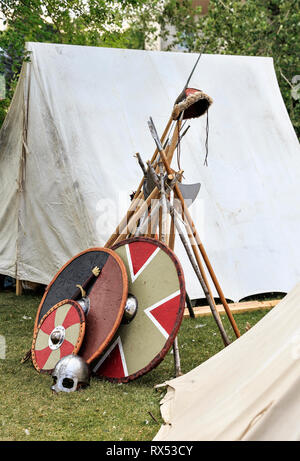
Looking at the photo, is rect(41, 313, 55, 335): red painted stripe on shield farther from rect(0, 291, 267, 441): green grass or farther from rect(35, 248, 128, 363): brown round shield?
rect(0, 291, 267, 441): green grass

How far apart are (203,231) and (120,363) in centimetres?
228

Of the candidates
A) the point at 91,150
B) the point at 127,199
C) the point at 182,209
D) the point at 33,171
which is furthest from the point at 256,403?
the point at 33,171

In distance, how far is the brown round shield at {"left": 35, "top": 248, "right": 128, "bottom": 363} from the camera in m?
3.23

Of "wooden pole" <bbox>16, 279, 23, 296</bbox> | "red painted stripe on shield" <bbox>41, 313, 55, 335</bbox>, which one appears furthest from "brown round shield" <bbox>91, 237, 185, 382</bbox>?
"wooden pole" <bbox>16, 279, 23, 296</bbox>

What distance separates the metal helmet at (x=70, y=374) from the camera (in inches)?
120

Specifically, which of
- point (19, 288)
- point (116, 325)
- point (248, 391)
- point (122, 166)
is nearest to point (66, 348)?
point (116, 325)

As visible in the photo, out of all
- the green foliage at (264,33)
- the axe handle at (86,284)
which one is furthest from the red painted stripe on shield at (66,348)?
the green foliage at (264,33)

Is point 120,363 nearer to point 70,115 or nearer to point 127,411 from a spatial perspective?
point 127,411

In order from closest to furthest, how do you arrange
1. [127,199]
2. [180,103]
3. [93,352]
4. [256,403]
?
1. [256,403]
2. [93,352]
3. [180,103]
4. [127,199]

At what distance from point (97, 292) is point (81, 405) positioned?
77cm

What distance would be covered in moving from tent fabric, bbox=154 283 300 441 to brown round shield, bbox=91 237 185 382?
0.73 feet

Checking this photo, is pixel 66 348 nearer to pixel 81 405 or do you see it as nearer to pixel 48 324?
pixel 48 324

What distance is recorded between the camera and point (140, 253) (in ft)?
11.3
